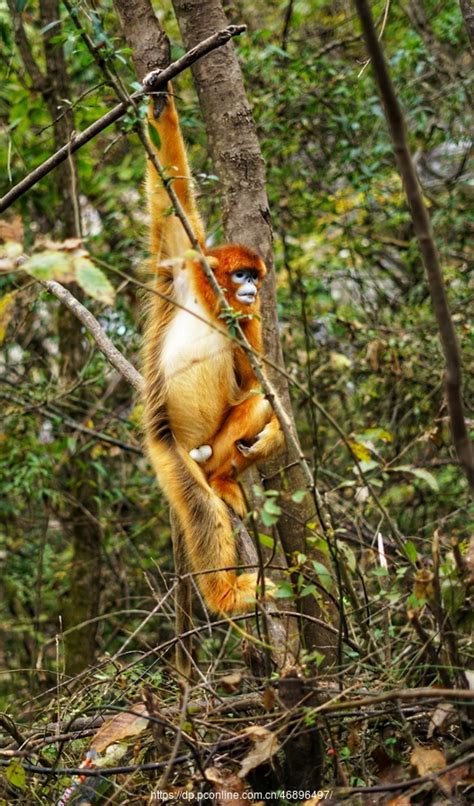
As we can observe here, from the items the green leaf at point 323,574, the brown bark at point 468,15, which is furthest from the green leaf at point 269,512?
the brown bark at point 468,15

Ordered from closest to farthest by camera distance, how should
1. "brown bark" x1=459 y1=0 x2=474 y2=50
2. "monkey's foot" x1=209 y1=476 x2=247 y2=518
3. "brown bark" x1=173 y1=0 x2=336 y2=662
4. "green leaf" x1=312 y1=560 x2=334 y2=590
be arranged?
1. "green leaf" x1=312 y1=560 x2=334 y2=590
2. "brown bark" x1=459 y1=0 x2=474 y2=50
3. "brown bark" x1=173 y1=0 x2=336 y2=662
4. "monkey's foot" x1=209 y1=476 x2=247 y2=518

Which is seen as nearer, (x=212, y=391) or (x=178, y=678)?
(x=178, y=678)

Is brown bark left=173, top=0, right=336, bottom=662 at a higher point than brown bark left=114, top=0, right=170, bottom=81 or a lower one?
lower

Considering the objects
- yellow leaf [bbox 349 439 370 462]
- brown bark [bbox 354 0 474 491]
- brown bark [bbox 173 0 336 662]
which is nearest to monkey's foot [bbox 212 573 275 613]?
brown bark [bbox 173 0 336 662]

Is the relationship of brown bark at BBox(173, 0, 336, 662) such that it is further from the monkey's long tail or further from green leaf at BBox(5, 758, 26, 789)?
green leaf at BBox(5, 758, 26, 789)

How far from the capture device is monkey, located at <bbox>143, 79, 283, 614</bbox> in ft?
15.3

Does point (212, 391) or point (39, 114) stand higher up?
point (39, 114)

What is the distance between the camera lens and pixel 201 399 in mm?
5016

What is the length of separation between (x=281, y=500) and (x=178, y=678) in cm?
144

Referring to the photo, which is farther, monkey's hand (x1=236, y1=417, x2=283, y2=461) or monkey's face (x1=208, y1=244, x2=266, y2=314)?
→ monkey's hand (x1=236, y1=417, x2=283, y2=461)

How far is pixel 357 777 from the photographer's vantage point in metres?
3.20

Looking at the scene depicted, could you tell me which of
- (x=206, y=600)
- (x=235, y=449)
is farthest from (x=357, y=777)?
(x=235, y=449)

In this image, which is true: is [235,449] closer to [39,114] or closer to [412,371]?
[412,371]

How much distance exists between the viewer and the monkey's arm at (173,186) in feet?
14.8
